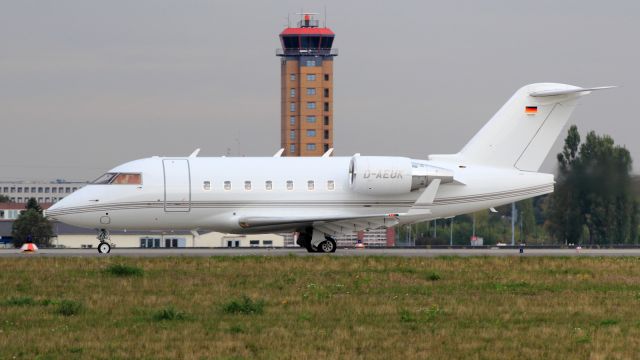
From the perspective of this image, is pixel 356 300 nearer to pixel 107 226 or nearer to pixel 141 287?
pixel 141 287

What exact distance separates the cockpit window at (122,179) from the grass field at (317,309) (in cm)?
720

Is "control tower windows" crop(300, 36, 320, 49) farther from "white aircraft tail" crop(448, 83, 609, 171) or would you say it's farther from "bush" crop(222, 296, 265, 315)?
"bush" crop(222, 296, 265, 315)

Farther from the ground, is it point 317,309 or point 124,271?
point 124,271

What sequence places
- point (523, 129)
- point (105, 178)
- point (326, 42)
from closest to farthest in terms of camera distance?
point (105, 178)
point (523, 129)
point (326, 42)

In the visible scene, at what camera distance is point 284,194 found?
41219mm

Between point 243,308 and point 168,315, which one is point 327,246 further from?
point 168,315

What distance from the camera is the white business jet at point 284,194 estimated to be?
40.8 meters

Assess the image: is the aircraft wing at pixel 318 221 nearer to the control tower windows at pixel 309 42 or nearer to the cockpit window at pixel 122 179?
the cockpit window at pixel 122 179

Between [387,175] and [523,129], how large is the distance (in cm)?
587

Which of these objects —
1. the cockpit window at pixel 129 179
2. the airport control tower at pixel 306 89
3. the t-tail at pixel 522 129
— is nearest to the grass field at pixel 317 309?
the cockpit window at pixel 129 179

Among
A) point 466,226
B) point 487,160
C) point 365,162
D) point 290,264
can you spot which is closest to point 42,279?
point 290,264

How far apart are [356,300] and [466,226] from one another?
7966 centimetres

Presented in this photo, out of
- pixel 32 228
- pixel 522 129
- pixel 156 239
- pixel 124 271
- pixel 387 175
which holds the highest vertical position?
pixel 522 129

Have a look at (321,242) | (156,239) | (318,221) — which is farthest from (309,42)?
(318,221)
